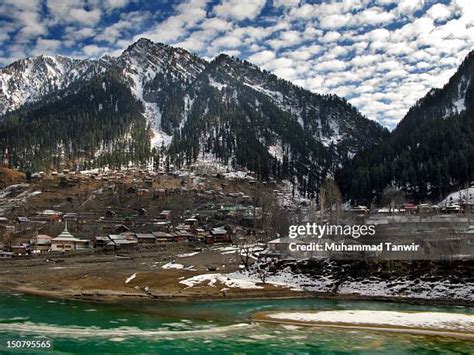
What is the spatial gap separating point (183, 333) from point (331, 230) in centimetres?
5168

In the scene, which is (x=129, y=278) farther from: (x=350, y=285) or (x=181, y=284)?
(x=350, y=285)

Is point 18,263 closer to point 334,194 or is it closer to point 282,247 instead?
point 282,247

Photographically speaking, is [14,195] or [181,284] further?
[14,195]

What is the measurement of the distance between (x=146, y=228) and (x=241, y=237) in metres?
32.5

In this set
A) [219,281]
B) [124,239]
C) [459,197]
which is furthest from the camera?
[459,197]

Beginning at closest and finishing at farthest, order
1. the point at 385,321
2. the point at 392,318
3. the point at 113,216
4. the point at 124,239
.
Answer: the point at 385,321 < the point at 392,318 < the point at 124,239 < the point at 113,216

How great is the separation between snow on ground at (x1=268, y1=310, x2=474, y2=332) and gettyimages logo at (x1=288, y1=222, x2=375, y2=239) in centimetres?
2911

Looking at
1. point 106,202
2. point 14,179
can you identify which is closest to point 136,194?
point 106,202

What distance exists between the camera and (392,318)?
158ft

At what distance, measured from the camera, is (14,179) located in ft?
641

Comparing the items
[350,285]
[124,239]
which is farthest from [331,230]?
[124,239]

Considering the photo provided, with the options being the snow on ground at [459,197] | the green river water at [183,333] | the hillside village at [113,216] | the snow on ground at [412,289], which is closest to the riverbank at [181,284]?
the snow on ground at [412,289]

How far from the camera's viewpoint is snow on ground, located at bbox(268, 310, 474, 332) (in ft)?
147

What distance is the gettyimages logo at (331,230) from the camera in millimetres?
80688
